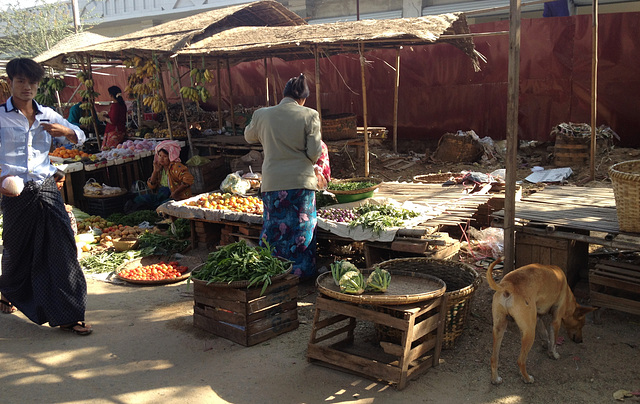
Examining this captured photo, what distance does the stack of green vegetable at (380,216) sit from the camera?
221 inches

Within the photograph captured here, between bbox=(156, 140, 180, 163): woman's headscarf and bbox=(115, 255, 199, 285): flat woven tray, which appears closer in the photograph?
bbox=(115, 255, 199, 285): flat woven tray

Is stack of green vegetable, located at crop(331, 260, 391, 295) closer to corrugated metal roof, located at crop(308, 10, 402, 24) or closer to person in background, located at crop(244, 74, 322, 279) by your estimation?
person in background, located at crop(244, 74, 322, 279)

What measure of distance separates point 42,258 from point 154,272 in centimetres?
188

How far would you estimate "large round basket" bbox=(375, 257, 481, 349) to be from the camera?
4.27 meters

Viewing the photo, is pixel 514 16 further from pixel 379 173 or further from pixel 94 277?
pixel 379 173

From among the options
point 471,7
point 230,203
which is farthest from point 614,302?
point 471,7

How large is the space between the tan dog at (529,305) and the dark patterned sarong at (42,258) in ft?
10.9

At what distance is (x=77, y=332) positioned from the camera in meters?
4.72

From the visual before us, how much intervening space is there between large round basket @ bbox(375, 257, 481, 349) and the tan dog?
41 centimetres

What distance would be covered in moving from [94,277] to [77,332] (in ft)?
6.49

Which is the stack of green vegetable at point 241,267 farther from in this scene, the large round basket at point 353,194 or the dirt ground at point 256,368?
the large round basket at point 353,194

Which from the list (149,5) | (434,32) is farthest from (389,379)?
(149,5)

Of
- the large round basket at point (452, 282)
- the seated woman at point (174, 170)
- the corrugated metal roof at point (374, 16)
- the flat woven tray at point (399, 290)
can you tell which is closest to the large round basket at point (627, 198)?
the large round basket at point (452, 282)

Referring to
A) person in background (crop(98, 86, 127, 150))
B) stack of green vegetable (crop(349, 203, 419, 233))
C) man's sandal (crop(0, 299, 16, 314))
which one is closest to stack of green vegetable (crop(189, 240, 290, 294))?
stack of green vegetable (crop(349, 203, 419, 233))
